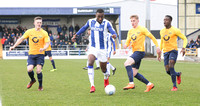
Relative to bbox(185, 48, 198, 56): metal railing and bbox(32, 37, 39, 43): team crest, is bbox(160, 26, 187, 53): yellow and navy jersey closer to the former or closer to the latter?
bbox(32, 37, 39, 43): team crest

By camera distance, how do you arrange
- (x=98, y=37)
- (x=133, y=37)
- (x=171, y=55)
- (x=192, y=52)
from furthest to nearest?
(x=192, y=52), (x=171, y=55), (x=133, y=37), (x=98, y=37)

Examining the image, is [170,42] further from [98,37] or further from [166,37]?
[98,37]

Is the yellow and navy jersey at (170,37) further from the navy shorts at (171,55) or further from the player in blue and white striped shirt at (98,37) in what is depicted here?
A: the player in blue and white striped shirt at (98,37)

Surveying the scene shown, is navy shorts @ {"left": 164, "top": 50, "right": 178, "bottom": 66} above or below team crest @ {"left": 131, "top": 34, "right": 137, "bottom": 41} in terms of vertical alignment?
below

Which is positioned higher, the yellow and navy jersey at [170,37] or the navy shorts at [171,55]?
the yellow and navy jersey at [170,37]

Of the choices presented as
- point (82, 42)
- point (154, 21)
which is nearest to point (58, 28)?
point (82, 42)

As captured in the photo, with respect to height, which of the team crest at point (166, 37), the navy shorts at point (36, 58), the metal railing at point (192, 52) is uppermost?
the team crest at point (166, 37)

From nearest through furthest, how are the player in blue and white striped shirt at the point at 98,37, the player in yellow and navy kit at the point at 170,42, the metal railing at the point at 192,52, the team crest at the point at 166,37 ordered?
1. the player in blue and white striped shirt at the point at 98,37
2. the player in yellow and navy kit at the point at 170,42
3. the team crest at the point at 166,37
4. the metal railing at the point at 192,52

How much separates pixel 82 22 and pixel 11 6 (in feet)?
32.6

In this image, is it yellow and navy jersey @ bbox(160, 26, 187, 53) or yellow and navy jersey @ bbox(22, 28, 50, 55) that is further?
yellow and navy jersey @ bbox(160, 26, 187, 53)

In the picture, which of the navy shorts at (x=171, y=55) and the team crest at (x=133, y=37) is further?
the navy shorts at (x=171, y=55)

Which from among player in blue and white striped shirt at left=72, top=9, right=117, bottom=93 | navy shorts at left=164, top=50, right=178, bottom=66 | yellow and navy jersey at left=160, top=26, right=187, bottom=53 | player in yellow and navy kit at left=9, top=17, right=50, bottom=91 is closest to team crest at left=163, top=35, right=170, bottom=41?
yellow and navy jersey at left=160, top=26, right=187, bottom=53

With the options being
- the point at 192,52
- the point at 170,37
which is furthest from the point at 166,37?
the point at 192,52

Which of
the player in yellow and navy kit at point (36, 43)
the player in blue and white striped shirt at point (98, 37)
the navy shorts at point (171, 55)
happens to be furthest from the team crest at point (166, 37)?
the player in yellow and navy kit at point (36, 43)
